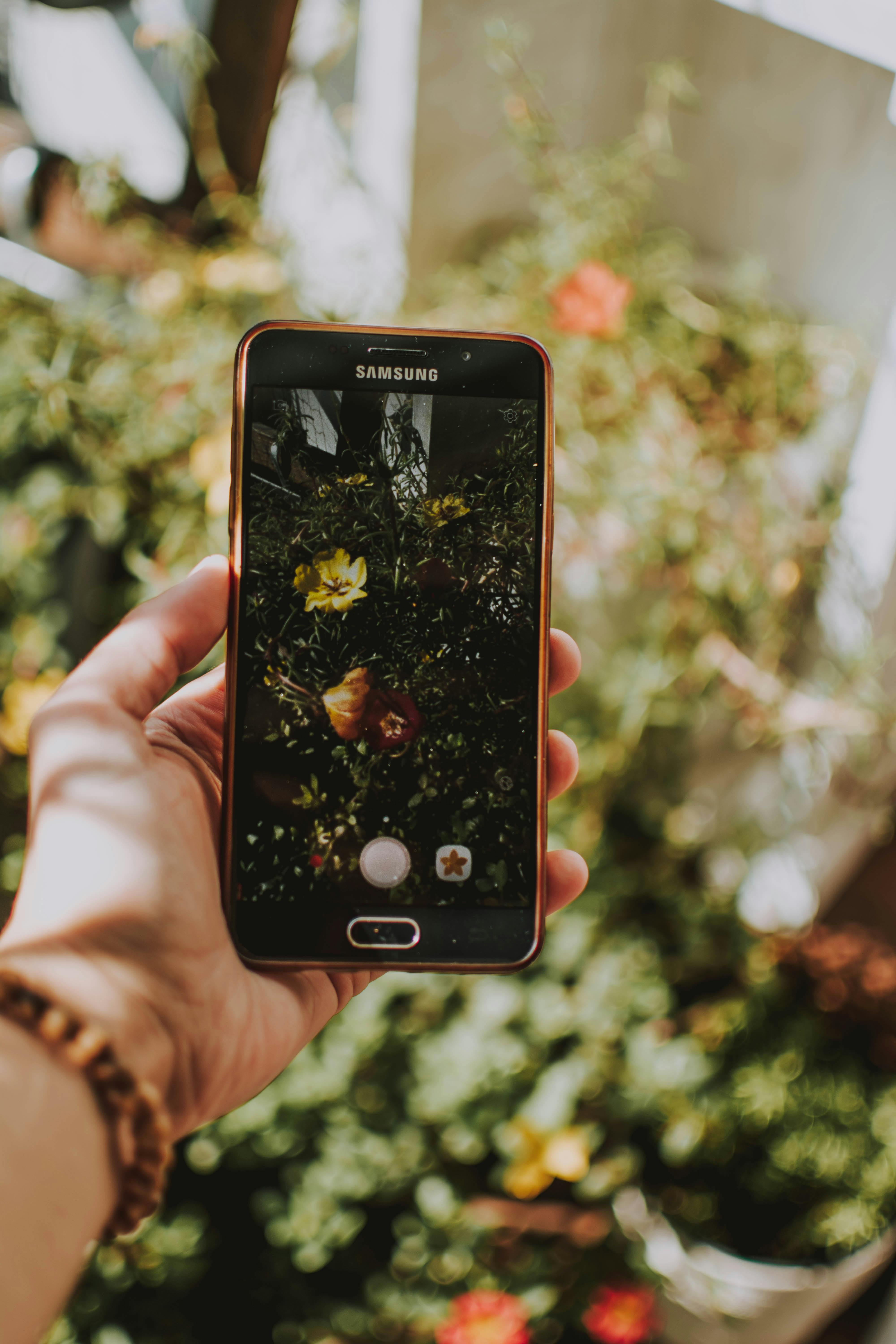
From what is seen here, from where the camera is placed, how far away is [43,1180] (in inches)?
14.0

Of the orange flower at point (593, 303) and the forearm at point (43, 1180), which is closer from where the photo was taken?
the forearm at point (43, 1180)

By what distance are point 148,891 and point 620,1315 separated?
2.98 ft

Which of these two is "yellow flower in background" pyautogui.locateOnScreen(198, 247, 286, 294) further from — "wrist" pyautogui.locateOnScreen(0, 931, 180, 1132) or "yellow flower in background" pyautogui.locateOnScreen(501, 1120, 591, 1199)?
"yellow flower in background" pyautogui.locateOnScreen(501, 1120, 591, 1199)

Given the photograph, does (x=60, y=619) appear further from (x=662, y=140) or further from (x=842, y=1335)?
(x=842, y=1335)

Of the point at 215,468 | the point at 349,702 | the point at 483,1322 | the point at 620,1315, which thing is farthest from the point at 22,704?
the point at 620,1315

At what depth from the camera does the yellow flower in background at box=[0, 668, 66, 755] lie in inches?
32.3

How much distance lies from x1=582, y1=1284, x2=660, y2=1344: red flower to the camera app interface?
2.44 ft

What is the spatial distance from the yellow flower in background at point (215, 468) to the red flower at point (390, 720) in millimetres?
296

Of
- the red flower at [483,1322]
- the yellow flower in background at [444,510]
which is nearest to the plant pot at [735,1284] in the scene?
the red flower at [483,1322]

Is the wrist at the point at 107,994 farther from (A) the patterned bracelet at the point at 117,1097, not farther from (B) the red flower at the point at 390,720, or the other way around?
(B) the red flower at the point at 390,720

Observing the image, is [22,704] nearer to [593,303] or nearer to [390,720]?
[390,720]

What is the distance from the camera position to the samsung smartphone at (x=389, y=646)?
55 centimetres

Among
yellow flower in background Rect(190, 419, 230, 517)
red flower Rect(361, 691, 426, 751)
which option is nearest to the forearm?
red flower Rect(361, 691, 426, 751)

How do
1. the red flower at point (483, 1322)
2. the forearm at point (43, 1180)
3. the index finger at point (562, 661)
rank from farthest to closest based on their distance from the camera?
the red flower at point (483, 1322) < the index finger at point (562, 661) < the forearm at point (43, 1180)
